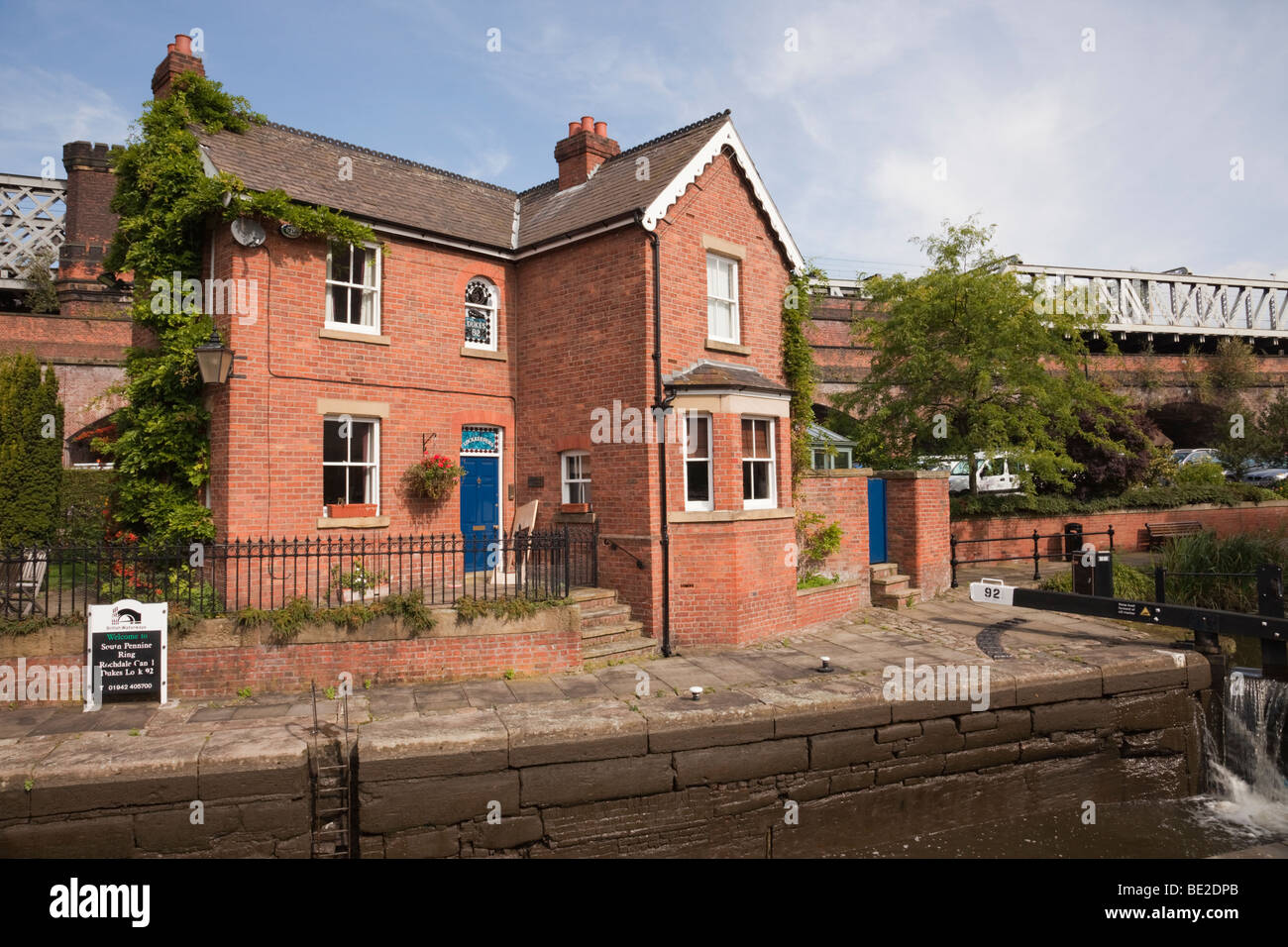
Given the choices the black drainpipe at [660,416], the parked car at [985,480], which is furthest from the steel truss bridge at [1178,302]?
the black drainpipe at [660,416]

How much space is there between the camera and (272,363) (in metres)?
11.0

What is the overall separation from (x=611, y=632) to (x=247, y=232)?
315 inches

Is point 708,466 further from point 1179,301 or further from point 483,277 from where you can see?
point 1179,301

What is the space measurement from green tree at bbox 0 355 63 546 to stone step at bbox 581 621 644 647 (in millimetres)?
7932

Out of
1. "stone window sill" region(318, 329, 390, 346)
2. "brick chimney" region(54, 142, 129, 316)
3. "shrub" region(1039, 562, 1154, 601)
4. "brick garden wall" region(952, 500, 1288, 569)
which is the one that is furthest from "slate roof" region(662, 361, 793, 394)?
"brick chimney" region(54, 142, 129, 316)

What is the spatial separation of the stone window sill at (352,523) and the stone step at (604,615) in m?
3.65

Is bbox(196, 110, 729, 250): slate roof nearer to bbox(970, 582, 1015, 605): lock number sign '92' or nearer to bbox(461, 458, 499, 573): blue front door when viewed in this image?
bbox(461, 458, 499, 573): blue front door

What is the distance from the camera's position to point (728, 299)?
13062mm

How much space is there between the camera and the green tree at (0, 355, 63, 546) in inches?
413

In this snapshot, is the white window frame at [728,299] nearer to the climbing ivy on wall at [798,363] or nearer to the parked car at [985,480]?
the climbing ivy on wall at [798,363]

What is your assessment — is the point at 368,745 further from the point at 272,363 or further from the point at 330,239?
the point at 330,239

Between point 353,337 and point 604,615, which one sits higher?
point 353,337

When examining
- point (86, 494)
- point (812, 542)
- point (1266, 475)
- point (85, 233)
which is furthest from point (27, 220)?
point (1266, 475)

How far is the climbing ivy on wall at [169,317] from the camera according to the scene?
10.7 metres
